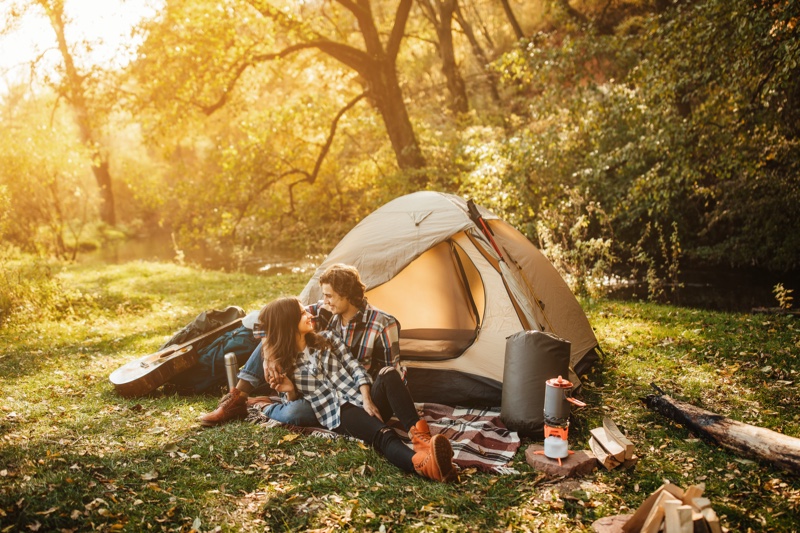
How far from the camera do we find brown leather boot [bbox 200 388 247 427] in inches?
176

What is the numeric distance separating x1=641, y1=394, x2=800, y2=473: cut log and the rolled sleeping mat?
35.1 inches

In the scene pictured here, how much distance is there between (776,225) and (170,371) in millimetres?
9869

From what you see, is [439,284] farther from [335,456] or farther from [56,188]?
[56,188]

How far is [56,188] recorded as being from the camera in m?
15.8

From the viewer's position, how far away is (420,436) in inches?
147

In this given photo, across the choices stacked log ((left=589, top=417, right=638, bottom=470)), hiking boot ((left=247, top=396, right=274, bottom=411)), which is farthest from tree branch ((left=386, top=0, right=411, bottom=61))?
stacked log ((left=589, top=417, right=638, bottom=470))

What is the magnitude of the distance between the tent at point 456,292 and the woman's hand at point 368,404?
1.06m

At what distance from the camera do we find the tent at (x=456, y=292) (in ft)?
16.4

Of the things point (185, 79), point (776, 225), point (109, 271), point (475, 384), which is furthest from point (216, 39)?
point (776, 225)

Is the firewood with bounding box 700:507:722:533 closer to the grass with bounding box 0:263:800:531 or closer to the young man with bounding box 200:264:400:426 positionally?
the grass with bounding box 0:263:800:531

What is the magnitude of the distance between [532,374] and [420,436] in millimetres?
1000

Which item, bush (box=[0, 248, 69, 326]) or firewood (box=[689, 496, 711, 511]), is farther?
bush (box=[0, 248, 69, 326])

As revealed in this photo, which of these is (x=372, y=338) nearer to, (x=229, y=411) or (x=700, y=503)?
(x=229, y=411)

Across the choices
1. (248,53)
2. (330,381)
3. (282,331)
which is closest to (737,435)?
(330,381)
